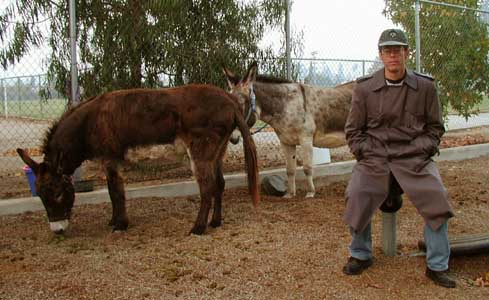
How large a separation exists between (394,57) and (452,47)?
8.00 meters

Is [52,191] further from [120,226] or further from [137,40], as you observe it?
[137,40]

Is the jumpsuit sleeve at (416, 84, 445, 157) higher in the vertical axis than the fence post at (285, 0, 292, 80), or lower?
lower

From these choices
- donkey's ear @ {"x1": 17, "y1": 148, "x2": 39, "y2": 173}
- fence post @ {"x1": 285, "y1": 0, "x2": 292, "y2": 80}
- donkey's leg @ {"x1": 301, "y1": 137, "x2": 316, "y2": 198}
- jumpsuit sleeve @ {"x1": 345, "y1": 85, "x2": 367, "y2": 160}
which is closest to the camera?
jumpsuit sleeve @ {"x1": 345, "y1": 85, "x2": 367, "y2": 160}

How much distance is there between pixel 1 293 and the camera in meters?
3.59

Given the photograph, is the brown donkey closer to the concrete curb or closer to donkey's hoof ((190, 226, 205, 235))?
donkey's hoof ((190, 226, 205, 235))

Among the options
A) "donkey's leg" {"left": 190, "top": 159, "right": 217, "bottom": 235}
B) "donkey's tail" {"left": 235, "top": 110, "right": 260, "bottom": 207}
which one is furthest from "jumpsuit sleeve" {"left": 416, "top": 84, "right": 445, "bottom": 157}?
"donkey's leg" {"left": 190, "top": 159, "right": 217, "bottom": 235}

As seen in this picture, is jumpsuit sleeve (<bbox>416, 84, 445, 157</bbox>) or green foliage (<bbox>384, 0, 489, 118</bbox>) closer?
jumpsuit sleeve (<bbox>416, 84, 445, 157</bbox>)

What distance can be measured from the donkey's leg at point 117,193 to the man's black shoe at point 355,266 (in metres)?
2.40

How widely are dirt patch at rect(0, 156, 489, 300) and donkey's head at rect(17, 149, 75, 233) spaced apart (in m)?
0.18

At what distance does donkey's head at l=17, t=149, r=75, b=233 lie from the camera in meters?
4.96

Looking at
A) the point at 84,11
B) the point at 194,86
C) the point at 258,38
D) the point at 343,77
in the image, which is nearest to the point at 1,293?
the point at 194,86

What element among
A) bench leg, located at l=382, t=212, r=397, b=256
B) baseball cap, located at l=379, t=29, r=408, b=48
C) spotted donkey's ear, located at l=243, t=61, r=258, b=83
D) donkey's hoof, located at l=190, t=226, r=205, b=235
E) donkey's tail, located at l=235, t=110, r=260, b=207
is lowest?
donkey's hoof, located at l=190, t=226, r=205, b=235

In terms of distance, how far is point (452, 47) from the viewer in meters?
10.8

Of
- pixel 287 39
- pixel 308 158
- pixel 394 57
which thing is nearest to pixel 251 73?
pixel 308 158
